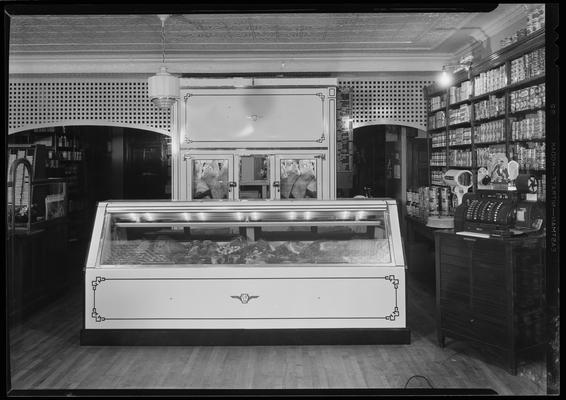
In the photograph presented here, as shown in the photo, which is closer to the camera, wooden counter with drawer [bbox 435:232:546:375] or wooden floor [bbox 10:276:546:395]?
wooden floor [bbox 10:276:546:395]

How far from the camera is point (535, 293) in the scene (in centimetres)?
397

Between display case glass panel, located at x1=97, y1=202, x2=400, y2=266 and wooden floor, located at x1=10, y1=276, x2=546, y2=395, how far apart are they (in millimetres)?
704

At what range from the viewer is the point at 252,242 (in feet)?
15.8

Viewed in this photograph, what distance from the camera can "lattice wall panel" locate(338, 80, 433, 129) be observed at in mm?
8352

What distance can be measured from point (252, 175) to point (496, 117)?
338 centimetres

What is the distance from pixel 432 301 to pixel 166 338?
3.05m

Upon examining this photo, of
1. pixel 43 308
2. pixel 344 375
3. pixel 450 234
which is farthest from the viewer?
pixel 43 308

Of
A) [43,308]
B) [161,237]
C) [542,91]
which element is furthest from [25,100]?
[542,91]

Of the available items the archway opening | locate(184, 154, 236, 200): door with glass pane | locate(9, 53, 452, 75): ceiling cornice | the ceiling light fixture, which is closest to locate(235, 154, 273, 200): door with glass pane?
locate(184, 154, 236, 200): door with glass pane

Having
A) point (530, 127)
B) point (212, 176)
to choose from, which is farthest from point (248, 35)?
point (530, 127)

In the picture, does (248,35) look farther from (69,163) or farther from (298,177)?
(69,163)

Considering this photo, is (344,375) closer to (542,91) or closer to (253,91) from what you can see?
(542,91)

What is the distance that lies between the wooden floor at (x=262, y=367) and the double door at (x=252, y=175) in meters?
3.41

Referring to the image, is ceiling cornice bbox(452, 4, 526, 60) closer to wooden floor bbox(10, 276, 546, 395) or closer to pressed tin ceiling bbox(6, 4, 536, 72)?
pressed tin ceiling bbox(6, 4, 536, 72)
